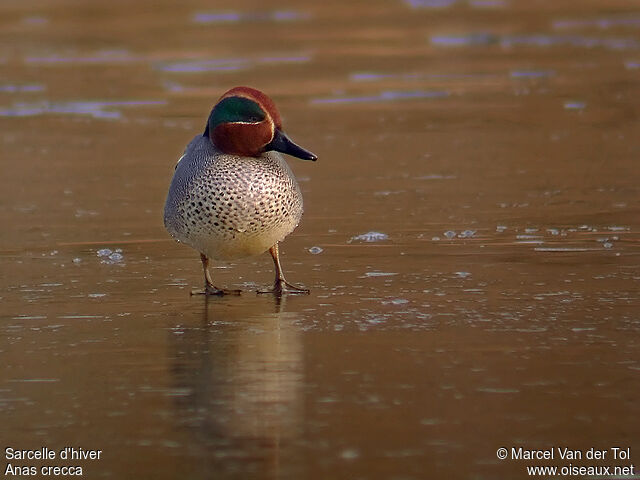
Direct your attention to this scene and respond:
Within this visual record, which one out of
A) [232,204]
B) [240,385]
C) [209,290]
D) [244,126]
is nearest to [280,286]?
[209,290]

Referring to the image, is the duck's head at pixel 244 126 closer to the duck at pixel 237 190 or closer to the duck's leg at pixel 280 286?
the duck at pixel 237 190

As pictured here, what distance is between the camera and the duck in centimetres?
567

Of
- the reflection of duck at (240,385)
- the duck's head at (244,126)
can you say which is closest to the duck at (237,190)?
the duck's head at (244,126)

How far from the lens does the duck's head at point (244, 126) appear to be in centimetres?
584

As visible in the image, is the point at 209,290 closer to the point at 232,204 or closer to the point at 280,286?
the point at 280,286

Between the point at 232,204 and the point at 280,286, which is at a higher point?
the point at 232,204

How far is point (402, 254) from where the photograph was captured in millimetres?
6395

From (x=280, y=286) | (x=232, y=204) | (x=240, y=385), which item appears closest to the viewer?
(x=240, y=385)

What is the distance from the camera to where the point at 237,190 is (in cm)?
566

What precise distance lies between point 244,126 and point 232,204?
381 millimetres

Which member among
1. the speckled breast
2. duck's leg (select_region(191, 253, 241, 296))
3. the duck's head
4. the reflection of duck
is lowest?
duck's leg (select_region(191, 253, 241, 296))

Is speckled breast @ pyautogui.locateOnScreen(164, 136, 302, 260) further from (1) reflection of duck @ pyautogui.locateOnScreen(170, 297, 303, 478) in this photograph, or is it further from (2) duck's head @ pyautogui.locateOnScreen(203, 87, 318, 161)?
(1) reflection of duck @ pyautogui.locateOnScreen(170, 297, 303, 478)

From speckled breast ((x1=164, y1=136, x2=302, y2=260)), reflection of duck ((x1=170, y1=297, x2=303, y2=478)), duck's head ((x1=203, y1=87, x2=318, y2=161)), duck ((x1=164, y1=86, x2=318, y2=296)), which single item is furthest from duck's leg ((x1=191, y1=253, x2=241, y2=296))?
duck's head ((x1=203, y1=87, x2=318, y2=161))

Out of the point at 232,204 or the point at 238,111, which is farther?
the point at 238,111
